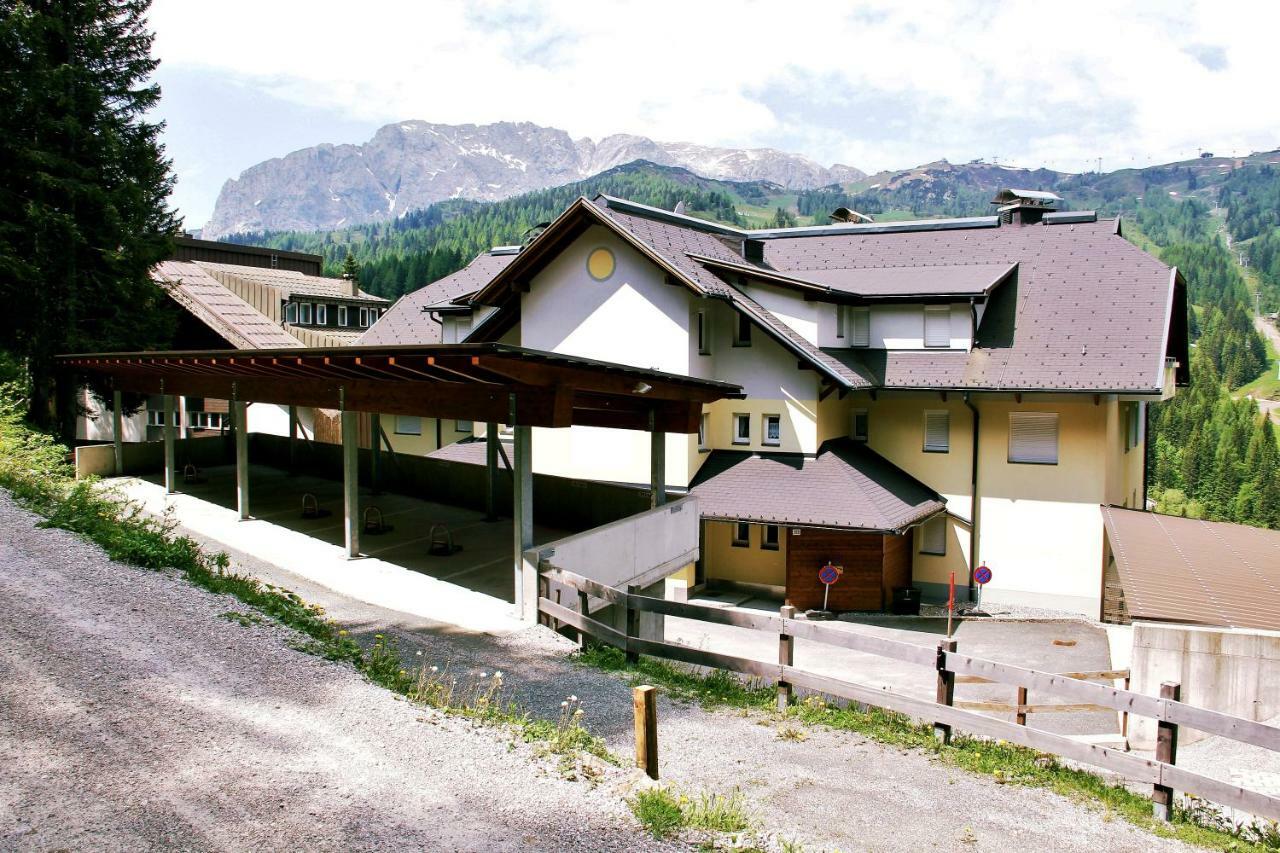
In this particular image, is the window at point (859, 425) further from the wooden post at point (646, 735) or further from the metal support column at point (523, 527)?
the wooden post at point (646, 735)

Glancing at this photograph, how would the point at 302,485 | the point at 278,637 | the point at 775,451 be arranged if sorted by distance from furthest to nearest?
the point at 775,451 → the point at 302,485 → the point at 278,637

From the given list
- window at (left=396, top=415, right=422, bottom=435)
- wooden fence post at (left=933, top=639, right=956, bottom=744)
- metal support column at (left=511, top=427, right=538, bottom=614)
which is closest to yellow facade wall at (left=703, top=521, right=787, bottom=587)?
window at (left=396, top=415, right=422, bottom=435)

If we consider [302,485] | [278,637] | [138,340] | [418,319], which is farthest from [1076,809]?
[418,319]

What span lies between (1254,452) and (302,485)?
391 ft

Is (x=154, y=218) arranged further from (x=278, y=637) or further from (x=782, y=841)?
(x=782, y=841)

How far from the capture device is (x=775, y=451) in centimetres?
2788

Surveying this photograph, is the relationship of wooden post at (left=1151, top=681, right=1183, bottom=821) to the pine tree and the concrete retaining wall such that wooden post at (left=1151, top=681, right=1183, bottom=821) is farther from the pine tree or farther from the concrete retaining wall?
the pine tree

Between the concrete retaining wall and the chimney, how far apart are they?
22.7m

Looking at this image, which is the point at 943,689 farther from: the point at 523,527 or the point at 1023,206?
the point at 1023,206

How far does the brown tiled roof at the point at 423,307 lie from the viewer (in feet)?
120

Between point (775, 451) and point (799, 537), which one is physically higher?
point (775, 451)

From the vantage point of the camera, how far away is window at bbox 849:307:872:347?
2889cm

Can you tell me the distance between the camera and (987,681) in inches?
376

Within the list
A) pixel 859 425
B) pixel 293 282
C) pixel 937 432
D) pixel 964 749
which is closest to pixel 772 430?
pixel 859 425
